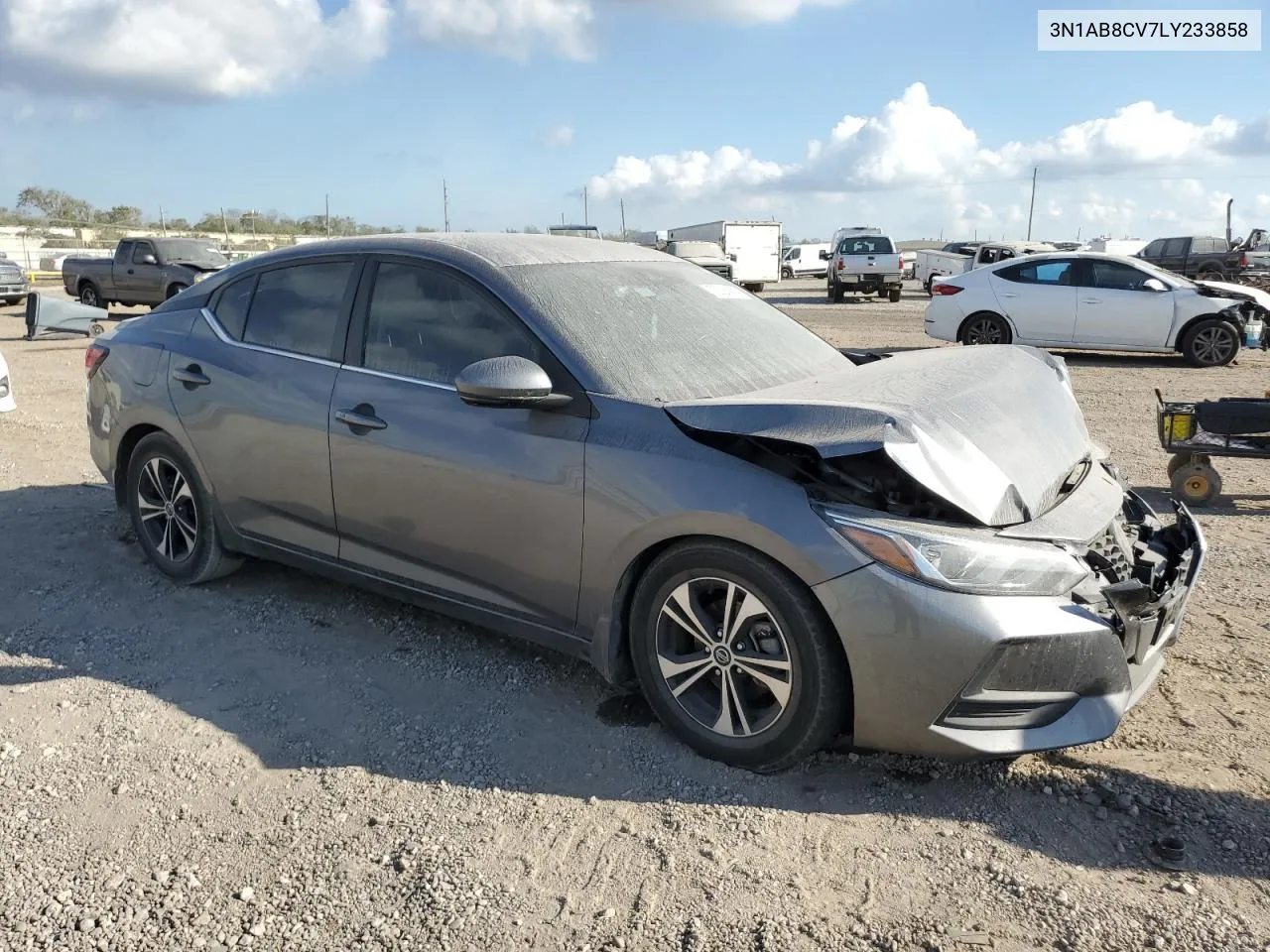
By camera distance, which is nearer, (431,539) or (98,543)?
(431,539)

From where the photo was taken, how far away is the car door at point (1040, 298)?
13953 mm

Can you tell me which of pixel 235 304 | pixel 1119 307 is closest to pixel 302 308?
pixel 235 304

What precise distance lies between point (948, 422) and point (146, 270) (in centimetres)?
2039

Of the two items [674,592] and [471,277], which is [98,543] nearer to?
[471,277]

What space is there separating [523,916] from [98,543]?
409 cm

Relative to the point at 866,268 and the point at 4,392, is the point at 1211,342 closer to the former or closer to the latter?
the point at 4,392

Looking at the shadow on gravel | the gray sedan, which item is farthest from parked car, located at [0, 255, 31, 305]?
the gray sedan

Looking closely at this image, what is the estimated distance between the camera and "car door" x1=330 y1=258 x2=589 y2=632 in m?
3.49

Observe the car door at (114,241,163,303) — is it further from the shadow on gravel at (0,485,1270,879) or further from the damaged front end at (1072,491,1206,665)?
the damaged front end at (1072,491,1206,665)

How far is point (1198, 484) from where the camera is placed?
651cm

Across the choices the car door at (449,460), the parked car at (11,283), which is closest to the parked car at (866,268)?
the parked car at (11,283)

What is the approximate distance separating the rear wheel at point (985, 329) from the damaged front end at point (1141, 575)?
427 inches

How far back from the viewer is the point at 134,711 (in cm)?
371

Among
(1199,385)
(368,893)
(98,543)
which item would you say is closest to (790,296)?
(1199,385)
